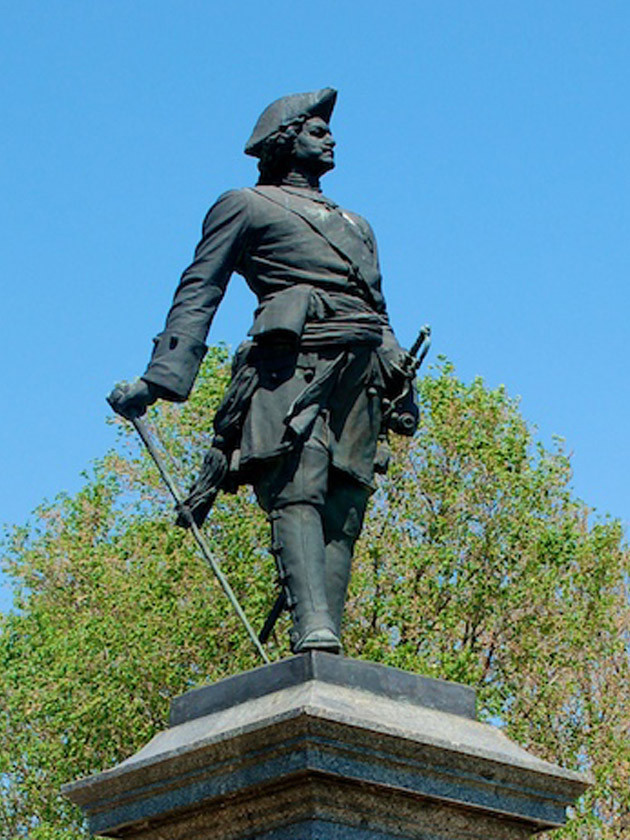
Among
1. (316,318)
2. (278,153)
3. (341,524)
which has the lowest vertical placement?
(341,524)

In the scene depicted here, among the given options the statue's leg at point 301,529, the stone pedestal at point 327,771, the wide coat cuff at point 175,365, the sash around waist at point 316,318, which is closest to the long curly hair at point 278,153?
the sash around waist at point 316,318

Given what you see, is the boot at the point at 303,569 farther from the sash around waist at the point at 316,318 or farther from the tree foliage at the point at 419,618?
the tree foliage at the point at 419,618

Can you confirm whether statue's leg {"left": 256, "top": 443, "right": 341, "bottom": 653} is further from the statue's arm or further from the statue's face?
the statue's face

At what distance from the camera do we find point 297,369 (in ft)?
23.6

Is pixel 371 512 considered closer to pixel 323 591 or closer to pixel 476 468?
pixel 476 468

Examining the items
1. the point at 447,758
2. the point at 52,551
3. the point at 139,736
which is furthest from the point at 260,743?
the point at 52,551

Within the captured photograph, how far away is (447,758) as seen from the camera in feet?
20.5

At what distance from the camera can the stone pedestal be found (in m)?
6.02

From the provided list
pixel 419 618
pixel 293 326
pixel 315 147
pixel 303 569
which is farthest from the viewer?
pixel 419 618

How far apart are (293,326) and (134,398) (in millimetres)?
783

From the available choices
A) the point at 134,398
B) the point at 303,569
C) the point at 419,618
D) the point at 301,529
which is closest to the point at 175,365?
the point at 134,398

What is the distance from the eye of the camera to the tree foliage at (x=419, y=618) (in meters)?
24.6

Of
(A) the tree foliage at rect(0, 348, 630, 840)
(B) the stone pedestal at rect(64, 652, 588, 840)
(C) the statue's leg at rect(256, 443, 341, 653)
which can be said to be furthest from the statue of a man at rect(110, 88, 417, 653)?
(A) the tree foliage at rect(0, 348, 630, 840)

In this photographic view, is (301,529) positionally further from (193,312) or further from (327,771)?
(327,771)
